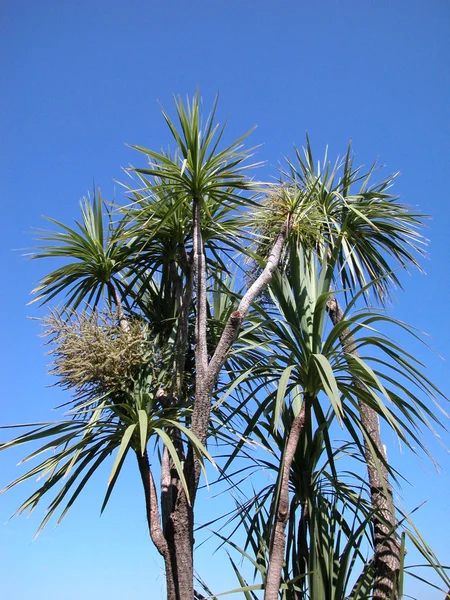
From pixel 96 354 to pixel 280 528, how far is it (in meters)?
1.94

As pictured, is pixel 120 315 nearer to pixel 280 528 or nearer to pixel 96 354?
pixel 96 354

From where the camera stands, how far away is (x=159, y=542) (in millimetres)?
4723

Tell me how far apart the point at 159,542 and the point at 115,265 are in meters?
2.45

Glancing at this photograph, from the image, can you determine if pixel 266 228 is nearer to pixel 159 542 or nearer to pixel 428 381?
pixel 428 381

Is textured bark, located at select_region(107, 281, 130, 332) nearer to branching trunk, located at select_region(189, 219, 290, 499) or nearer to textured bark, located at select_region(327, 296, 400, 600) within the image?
branching trunk, located at select_region(189, 219, 290, 499)

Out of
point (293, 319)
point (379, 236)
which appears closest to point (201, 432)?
point (293, 319)

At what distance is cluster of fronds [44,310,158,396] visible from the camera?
5141 mm

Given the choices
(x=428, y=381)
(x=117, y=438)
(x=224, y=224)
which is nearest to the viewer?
(x=428, y=381)

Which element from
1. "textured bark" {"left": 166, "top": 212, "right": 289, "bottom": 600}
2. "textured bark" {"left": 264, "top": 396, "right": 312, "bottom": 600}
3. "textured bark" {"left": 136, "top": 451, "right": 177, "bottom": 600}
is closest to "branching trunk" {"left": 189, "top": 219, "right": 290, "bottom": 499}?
"textured bark" {"left": 166, "top": 212, "right": 289, "bottom": 600}

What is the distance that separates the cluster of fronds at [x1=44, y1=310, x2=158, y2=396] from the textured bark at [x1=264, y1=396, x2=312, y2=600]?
54.5 inches

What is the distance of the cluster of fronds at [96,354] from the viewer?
5141mm

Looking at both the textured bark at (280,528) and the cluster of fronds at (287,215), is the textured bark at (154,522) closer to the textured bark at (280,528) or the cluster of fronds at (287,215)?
the textured bark at (280,528)

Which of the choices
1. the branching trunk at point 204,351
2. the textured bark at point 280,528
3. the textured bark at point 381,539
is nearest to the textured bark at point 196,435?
the branching trunk at point 204,351

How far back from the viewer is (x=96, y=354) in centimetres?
514
